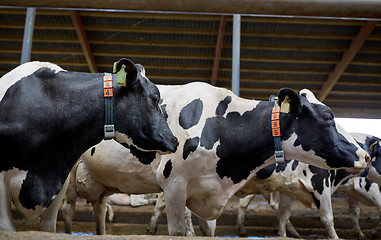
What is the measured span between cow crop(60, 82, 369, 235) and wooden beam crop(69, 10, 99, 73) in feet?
26.1

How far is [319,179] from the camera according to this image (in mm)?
7445

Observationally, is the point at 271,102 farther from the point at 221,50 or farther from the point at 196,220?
the point at 221,50

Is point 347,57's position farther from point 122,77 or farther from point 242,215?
point 122,77

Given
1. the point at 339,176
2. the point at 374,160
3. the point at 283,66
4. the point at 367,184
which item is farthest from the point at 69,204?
the point at 283,66

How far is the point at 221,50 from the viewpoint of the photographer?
533 inches

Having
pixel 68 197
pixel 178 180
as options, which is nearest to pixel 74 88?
pixel 178 180

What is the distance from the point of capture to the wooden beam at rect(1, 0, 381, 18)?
350 cm

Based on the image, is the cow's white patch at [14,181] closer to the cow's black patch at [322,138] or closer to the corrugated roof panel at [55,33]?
the cow's black patch at [322,138]

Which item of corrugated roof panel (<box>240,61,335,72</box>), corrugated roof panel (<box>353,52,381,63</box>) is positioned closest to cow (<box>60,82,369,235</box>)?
corrugated roof panel (<box>240,61,335,72</box>)

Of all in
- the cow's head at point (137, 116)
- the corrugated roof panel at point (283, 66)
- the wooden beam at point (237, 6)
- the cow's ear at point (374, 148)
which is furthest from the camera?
the corrugated roof panel at point (283, 66)

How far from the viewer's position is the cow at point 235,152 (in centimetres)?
491

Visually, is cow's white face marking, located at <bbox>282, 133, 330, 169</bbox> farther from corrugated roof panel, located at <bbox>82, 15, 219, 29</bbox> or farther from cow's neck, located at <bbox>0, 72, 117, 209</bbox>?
corrugated roof panel, located at <bbox>82, 15, 219, 29</bbox>

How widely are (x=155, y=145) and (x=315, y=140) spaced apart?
176cm

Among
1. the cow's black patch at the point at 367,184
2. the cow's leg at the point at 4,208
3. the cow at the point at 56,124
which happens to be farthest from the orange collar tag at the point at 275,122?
the cow's black patch at the point at 367,184
